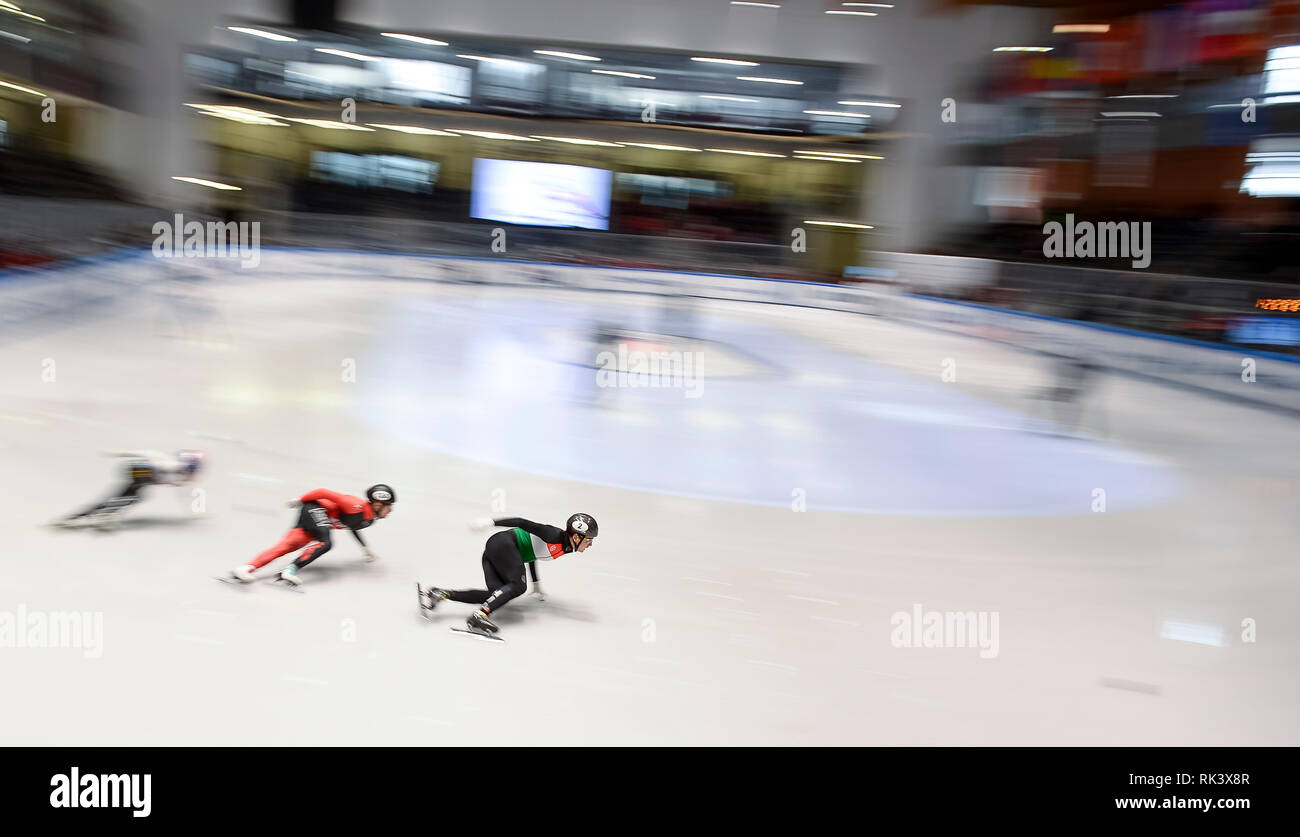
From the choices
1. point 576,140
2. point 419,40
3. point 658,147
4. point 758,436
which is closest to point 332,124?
point 419,40

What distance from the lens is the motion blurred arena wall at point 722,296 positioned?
1142 cm

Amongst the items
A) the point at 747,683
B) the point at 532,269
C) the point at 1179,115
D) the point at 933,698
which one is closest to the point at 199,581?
the point at 747,683

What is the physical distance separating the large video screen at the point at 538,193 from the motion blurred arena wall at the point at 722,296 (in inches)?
251

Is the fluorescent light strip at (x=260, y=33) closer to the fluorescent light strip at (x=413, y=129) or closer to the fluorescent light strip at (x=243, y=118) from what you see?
the fluorescent light strip at (x=243, y=118)

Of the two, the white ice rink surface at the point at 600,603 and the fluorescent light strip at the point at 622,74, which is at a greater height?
the fluorescent light strip at the point at 622,74

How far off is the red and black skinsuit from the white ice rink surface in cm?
15

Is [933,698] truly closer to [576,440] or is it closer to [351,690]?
[351,690]

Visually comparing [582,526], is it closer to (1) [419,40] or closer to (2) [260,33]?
(1) [419,40]

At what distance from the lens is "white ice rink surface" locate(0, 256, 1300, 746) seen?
299cm

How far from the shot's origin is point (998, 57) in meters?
24.0

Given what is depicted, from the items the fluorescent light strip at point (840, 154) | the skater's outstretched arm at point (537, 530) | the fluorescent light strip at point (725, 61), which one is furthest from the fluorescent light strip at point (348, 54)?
the skater's outstretched arm at point (537, 530)

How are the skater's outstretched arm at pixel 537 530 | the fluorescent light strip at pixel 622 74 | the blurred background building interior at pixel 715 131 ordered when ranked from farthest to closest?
the fluorescent light strip at pixel 622 74 → the blurred background building interior at pixel 715 131 → the skater's outstretched arm at pixel 537 530

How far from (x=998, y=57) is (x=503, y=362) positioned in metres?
20.0

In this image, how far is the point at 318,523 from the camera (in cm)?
384
